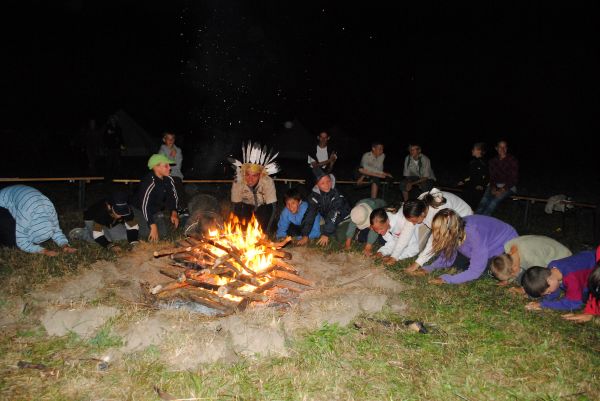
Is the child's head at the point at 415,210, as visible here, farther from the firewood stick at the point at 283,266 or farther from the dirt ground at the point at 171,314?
the firewood stick at the point at 283,266

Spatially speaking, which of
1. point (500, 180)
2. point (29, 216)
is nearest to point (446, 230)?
point (500, 180)

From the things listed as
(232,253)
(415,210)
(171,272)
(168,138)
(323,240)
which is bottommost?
(171,272)

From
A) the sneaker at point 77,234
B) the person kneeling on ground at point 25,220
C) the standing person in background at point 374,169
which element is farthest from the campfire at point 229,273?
the standing person in background at point 374,169

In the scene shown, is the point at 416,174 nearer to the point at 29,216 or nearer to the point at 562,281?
the point at 562,281

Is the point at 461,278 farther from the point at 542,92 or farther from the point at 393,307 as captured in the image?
the point at 542,92

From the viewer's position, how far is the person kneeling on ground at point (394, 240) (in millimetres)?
6129

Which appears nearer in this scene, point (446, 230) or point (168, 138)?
point (446, 230)

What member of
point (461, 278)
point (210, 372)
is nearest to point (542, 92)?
point (461, 278)

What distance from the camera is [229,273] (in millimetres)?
5031

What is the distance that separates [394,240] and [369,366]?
9.88 feet

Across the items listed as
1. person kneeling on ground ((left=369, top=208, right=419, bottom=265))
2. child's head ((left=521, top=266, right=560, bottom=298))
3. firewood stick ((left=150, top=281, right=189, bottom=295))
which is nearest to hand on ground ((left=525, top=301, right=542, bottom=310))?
child's head ((left=521, top=266, right=560, bottom=298))

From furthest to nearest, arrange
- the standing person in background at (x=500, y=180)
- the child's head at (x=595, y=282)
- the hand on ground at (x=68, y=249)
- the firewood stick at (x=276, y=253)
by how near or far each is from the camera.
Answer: the standing person in background at (x=500, y=180) → the hand on ground at (x=68, y=249) → the firewood stick at (x=276, y=253) → the child's head at (x=595, y=282)

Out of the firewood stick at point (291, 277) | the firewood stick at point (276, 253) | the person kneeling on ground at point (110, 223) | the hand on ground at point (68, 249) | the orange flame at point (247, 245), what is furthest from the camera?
the person kneeling on ground at point (110, 223)

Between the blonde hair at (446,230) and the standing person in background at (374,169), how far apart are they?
495 cm
